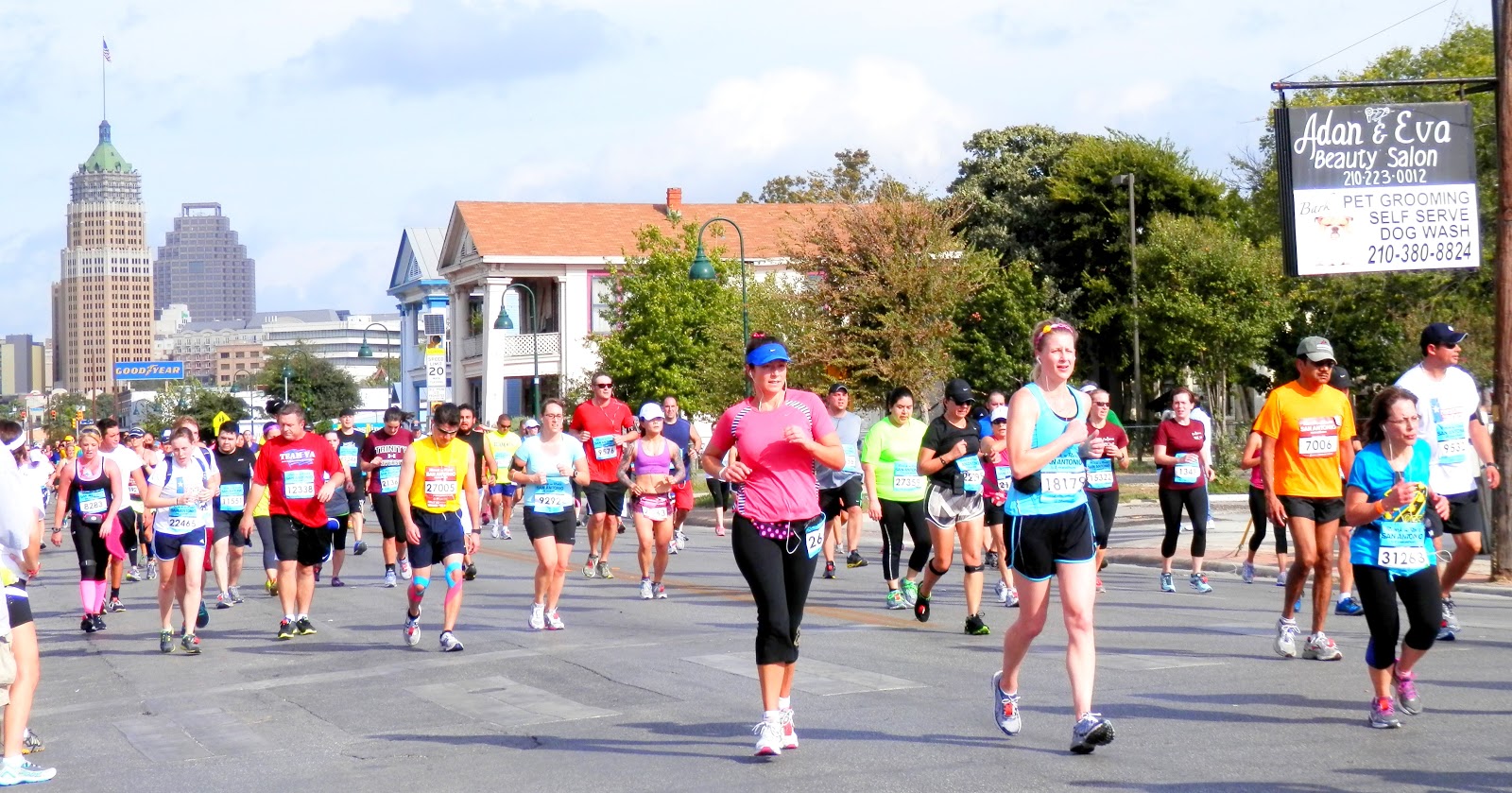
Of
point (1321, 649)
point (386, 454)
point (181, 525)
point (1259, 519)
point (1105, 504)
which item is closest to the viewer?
point (1321, 649)

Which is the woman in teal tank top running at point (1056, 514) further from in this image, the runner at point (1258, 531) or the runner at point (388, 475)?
the runner at point (388, 475)

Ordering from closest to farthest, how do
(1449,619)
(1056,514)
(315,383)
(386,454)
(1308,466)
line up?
(1056,514)
(1308,466)
(1449,619)
(386,454)
(315,383)

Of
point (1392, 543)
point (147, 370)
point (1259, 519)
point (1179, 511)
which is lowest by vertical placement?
point (1259, 519)

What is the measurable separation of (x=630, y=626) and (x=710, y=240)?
4799cm

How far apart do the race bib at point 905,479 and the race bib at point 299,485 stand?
4.70m

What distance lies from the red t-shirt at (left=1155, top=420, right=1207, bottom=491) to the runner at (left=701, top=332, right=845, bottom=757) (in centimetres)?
728

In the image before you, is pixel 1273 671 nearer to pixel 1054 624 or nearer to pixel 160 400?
pixel 1054 624

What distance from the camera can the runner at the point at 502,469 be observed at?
25000 millimetres

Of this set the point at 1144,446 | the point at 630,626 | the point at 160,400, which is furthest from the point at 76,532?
the point at 160,400

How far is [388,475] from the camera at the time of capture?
1844 cm

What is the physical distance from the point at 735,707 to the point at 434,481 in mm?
3867

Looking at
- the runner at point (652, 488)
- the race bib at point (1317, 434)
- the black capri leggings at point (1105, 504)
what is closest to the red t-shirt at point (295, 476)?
the runner at point (652, 488)

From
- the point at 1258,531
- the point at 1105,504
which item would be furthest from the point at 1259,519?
the point at 1105,504

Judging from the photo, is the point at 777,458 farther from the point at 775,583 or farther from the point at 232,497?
the point at 232,497
